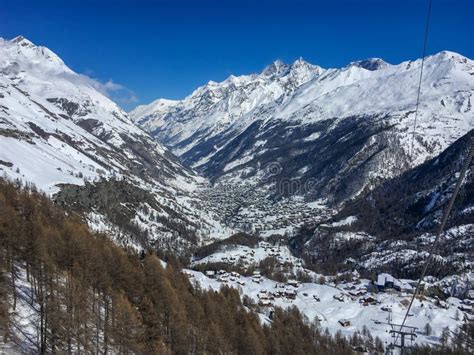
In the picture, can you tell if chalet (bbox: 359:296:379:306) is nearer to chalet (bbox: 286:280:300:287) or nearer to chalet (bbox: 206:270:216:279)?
chalet (bbox: 286:280:300:287)

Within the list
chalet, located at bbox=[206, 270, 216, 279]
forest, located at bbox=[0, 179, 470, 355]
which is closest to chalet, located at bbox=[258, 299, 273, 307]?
chalet, located at bbox=[206, 270, 216, 279]

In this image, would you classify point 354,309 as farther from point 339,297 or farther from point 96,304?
point 96,304

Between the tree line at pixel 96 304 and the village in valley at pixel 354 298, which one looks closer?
the tree line at pixel 96 304

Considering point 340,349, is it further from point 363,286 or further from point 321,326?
point 363,286

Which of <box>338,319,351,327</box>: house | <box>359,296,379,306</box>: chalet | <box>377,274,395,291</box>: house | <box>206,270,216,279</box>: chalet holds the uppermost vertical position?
<box>206,270,216,279</box>: chalet

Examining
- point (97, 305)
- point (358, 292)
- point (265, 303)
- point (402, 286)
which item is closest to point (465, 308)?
point (402, 286)

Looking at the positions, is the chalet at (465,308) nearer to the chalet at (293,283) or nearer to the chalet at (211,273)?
the chalet at (293,283)

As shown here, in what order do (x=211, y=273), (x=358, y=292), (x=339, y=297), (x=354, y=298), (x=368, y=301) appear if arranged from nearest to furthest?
(x=368, y=301) < (x=339, y=297) < (x=354, y=298) < (x=358, y=292) < (x=211, y=273)

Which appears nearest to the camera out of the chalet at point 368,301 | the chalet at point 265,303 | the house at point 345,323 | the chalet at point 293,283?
the house at point 345,323

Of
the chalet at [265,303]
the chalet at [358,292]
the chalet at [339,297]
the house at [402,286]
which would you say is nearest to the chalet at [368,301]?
the chalet at [358,292]

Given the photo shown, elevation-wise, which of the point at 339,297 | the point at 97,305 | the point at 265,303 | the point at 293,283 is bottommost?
the point at 97,305
